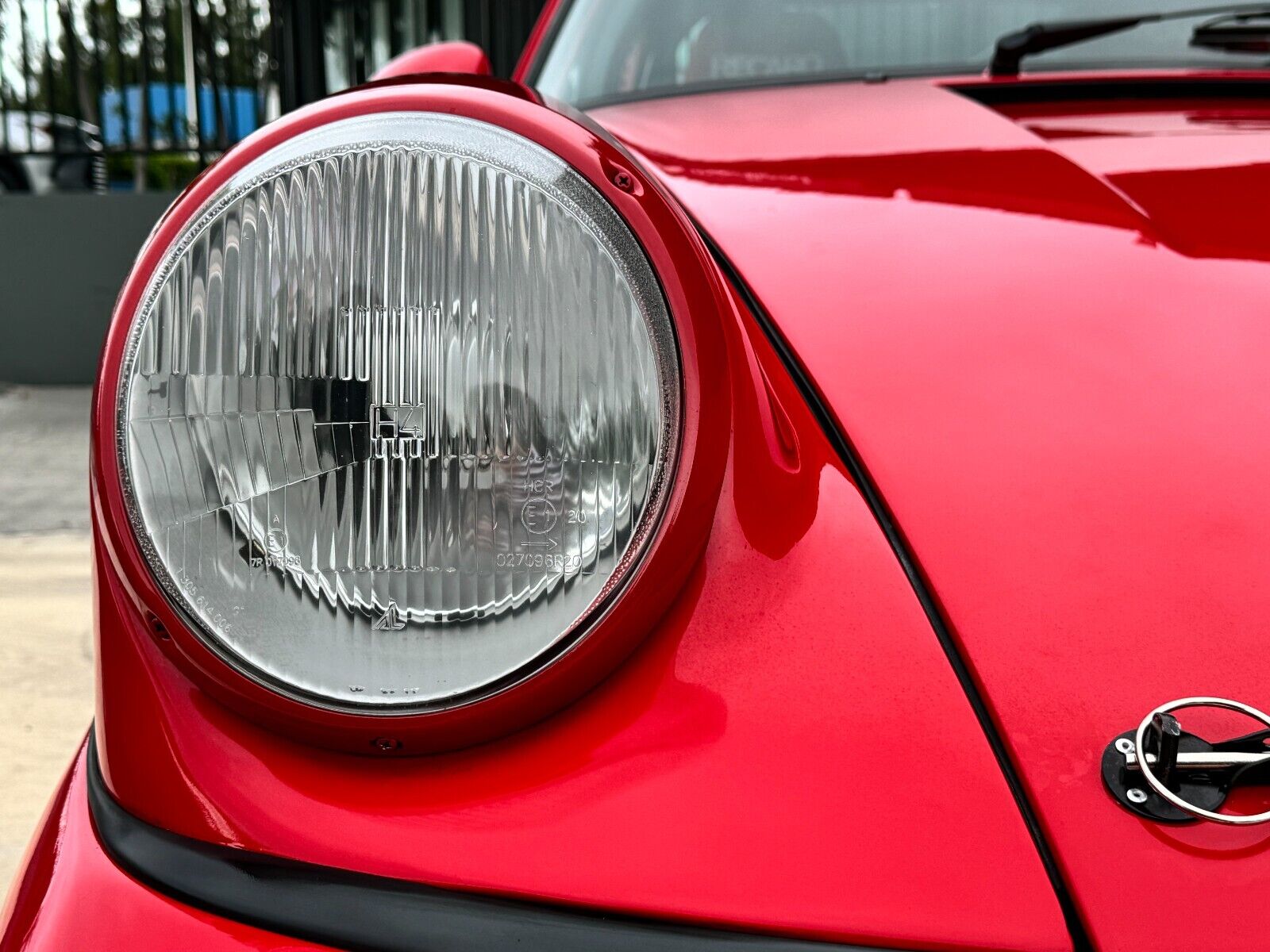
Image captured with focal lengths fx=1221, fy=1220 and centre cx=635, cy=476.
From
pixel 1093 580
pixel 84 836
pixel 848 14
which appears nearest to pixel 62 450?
pixel 848 14

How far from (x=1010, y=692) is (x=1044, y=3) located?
1085 millimetres

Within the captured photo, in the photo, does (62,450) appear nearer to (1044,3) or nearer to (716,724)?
(1044,3)

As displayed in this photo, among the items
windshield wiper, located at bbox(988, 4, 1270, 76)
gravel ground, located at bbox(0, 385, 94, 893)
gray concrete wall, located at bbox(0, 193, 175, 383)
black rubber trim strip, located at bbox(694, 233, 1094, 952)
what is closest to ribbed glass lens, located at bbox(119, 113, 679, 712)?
black rubber trim strip, located at bbox(694, 233, 1094, 952)

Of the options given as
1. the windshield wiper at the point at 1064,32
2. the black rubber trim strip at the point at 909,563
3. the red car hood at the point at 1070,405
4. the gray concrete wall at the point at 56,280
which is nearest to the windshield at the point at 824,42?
the windshield wiper at the point at 1064,32

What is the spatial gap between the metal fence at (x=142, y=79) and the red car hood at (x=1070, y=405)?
4631 mm

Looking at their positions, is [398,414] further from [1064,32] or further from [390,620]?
[1064,32]

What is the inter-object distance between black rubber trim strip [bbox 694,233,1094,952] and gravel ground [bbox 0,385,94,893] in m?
0.83

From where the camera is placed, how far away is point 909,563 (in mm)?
678

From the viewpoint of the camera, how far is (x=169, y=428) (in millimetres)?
657

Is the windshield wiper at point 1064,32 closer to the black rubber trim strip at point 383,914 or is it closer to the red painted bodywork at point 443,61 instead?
the red painted bodywork at point 443,61

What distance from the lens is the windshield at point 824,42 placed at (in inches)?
53.7

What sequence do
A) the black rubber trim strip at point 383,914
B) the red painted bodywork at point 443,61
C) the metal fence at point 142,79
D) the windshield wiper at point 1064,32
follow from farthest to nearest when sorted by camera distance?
the metal fence at point 142,79
the red painted bodywork at point 443,61
the windshield wiper at point 1064,32
the black rubber trim strip at point 383,914

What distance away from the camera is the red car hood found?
599mm

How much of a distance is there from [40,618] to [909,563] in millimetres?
2579
